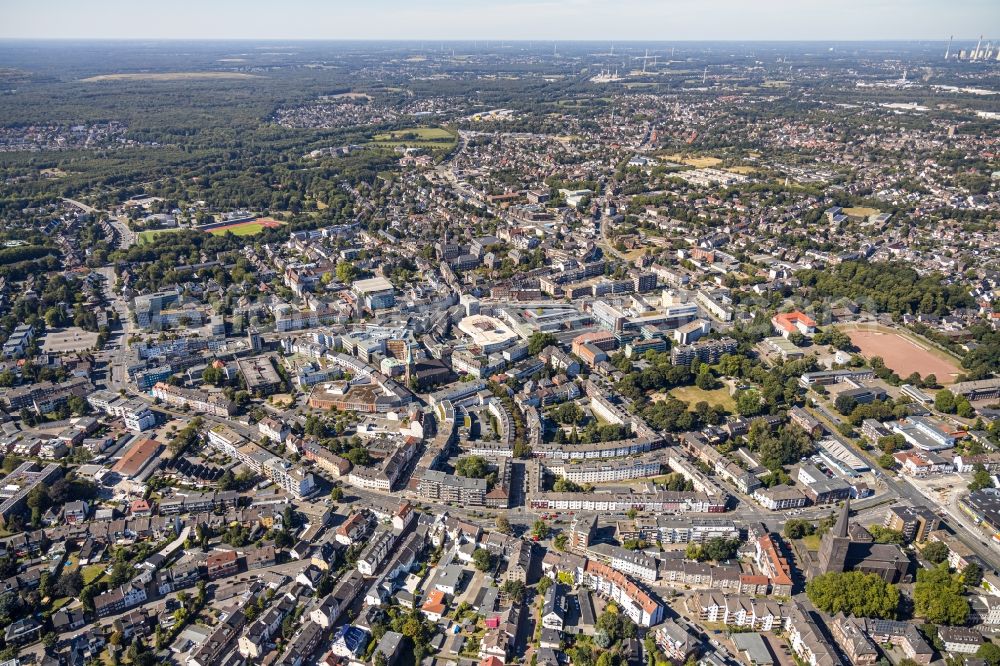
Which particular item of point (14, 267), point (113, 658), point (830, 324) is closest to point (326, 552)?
point (113, 658)

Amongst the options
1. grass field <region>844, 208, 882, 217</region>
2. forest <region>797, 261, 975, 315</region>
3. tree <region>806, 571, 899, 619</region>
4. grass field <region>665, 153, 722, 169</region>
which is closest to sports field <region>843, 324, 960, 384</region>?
forest <region>797, 261, 975, 315</region>

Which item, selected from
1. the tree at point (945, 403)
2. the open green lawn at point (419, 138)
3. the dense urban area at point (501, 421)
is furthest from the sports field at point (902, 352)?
the open green lawn at point (419, 138)

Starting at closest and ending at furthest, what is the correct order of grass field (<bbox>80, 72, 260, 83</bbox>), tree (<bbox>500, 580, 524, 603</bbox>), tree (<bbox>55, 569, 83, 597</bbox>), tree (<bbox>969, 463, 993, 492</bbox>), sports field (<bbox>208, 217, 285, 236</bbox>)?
tree (<bbox>500, 580, 524, 603</bbox>) < tree (<bbox>55, 569, 83, 597</bbox>) < tree (<bbox>969, 463, 993, 492</bbox>) < sports field (<bbox>208, 217, 285, 236</bbox>) < grass field (<bbox>80, 72, 260, 83</bbox>)

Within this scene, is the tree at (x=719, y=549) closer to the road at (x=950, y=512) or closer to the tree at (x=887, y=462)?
the road at (x=950, y=512)

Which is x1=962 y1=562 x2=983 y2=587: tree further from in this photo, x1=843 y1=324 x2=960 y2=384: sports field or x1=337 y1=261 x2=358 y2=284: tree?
x1=337 y1=261 x2=358 y2=284: tree

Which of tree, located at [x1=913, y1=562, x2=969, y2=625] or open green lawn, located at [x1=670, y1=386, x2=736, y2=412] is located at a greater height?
tree, located at [x1=913, y1=562, x2=969, y2=625]

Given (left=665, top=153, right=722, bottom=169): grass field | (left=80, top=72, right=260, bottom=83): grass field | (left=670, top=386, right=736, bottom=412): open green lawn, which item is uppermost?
(left=80, top=72, right=260, bottom=83): grass field
